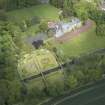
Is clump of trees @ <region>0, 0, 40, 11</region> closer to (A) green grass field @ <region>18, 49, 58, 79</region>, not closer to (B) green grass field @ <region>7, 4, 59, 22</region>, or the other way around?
(B) green grass field @ <region>7, 4, 59, 22</region>

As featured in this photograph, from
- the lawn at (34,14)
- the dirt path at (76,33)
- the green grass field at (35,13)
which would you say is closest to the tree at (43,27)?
the lawn at (34,14)

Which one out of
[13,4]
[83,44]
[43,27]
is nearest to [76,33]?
[83,44]

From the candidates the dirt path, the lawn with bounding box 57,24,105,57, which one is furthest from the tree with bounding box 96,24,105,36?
the dirt path

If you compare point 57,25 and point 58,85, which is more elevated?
point 57,25

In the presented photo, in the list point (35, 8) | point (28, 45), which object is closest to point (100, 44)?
point (28, 45)

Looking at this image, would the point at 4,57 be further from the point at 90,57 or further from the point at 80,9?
the point at 80,9

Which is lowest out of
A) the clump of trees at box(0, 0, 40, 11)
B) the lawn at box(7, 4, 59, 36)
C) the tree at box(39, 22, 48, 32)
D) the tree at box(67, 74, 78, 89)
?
the tree at box(67, 74, 78, 89)
